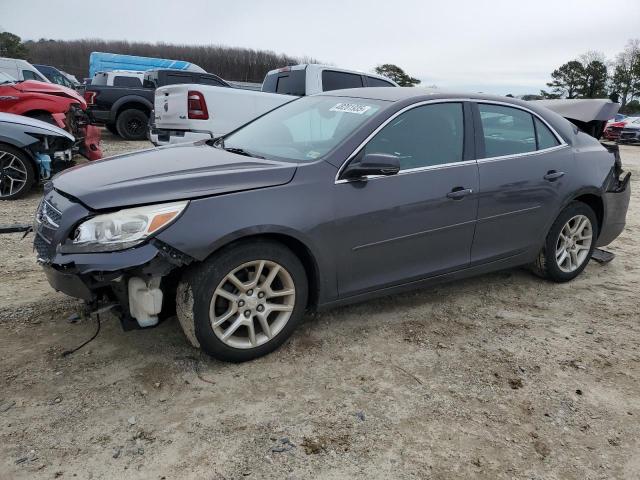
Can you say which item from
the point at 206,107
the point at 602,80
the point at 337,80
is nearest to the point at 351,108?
the point at 206,107

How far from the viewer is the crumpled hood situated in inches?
104

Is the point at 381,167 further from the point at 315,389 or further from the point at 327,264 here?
the point at 315,389

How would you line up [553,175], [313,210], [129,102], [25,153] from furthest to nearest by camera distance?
[129,102], [25,153], [553,175], [313,210]

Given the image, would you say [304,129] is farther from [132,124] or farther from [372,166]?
[132,124]

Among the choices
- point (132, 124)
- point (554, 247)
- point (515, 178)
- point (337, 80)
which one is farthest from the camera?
point (132, 124)

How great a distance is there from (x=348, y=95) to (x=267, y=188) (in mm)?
1341

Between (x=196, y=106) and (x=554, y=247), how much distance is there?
558cm

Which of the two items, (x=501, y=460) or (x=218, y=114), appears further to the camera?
(x=218, y=114)

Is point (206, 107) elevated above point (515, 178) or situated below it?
above

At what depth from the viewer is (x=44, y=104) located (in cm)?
887

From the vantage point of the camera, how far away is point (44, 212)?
291 centimetres

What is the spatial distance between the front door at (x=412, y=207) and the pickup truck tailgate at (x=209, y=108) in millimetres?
4691

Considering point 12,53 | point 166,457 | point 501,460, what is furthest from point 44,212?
point 12,53

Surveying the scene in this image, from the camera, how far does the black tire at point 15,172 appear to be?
20.9 ft
